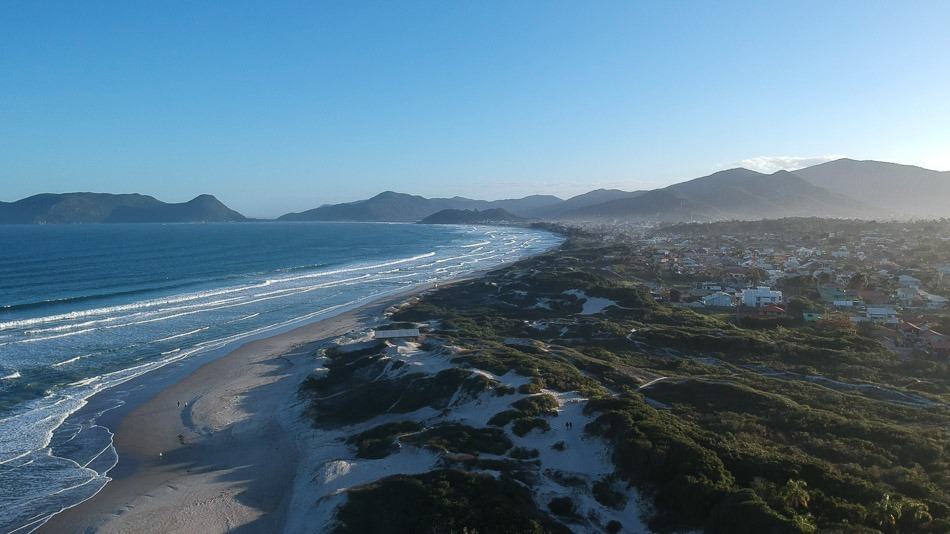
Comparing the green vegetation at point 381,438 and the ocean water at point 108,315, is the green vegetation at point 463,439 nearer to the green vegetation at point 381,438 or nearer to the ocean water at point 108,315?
the green vegetation at point 381,438

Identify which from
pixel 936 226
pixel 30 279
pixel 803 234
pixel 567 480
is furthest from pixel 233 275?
pixel 936 226

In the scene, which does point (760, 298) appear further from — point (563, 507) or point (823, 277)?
point (563, 507)

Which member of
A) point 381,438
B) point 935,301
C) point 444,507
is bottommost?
point 935,301

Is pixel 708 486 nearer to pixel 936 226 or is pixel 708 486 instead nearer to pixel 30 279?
pixel 30 279

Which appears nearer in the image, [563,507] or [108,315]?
[563,507]

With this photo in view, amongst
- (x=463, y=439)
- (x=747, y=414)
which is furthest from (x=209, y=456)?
(x=747, y=414)

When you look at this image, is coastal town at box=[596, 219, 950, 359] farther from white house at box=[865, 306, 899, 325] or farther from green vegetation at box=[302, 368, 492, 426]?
green vegetation at box=[302, 368, 492, 426]

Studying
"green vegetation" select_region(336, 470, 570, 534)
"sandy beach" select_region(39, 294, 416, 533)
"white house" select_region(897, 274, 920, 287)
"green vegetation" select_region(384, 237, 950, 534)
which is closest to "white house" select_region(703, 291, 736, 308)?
"green vegetation" select_region(384, 237, 950, 534)
